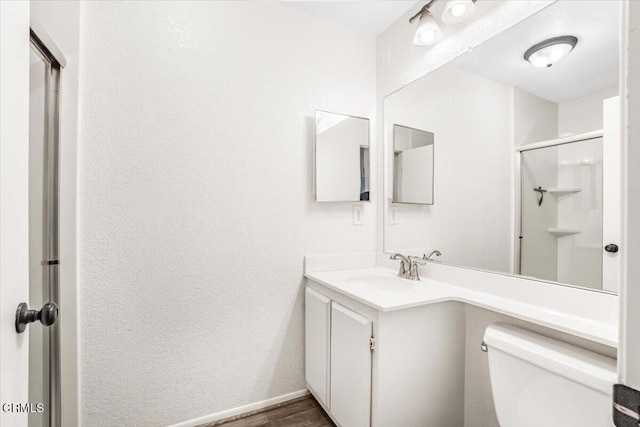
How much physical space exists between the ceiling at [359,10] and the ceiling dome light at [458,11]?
0.38 meters

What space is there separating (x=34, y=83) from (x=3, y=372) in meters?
1.04

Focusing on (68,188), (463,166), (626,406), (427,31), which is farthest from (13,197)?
(427,31)

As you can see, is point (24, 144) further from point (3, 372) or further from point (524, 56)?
point (524, 56)

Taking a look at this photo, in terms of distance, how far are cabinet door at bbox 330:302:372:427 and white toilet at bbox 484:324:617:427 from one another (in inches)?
18.8

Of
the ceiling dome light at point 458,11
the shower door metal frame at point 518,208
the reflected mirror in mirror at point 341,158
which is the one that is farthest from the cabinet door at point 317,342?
the ceiling dome light at point 458,11

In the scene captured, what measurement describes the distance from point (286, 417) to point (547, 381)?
4.28 ft

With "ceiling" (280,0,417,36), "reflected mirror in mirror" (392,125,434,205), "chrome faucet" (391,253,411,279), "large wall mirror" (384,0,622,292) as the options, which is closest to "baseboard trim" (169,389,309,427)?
"chrome faucet" (391,253,411,279)

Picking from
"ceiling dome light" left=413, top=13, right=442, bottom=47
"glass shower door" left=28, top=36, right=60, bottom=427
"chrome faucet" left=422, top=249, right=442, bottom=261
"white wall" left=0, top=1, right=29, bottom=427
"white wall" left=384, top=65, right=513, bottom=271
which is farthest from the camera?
"chrome faucet" left=422, top=249, right=442, bottom=261

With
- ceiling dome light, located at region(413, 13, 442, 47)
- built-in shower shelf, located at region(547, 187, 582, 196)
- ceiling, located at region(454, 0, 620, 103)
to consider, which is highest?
ceiling dome light, located at region(413, 13, 442, 47)

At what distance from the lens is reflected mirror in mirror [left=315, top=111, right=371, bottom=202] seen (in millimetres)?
1787

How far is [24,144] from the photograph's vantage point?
72cm

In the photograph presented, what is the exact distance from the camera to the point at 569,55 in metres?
1.10

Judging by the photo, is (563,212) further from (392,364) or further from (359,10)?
(359,10)

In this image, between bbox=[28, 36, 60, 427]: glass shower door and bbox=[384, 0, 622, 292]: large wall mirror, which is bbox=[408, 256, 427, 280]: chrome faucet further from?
bbox=[28, 36, 60, 427]: glass shower door
